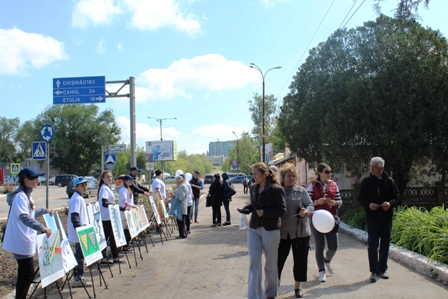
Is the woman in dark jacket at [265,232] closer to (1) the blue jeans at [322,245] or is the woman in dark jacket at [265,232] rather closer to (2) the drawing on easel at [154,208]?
(1) the blue jeans at [322,245]

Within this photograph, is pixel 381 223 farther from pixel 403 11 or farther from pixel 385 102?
→ pixel 385 102

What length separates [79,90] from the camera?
63.0 ft

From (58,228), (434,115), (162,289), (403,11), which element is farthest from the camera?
(434,115)

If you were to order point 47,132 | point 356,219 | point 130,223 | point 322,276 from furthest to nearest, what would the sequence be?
point 47,132 → point 356,219 → point 130,223 → point 322,276

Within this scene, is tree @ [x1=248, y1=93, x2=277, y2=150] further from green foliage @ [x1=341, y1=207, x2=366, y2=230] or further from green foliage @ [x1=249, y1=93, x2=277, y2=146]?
green foliage @ [x1=341, y1=207, x2=366, y2=230]

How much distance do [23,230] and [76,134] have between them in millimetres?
78420

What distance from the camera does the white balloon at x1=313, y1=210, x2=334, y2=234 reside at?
22.2 feet

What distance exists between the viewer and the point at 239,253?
995 cm

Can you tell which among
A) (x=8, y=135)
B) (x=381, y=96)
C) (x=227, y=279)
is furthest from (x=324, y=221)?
(x=8, y=135)

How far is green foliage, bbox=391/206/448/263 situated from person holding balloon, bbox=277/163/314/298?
9.14ft

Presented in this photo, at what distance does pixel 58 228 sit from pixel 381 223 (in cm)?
498

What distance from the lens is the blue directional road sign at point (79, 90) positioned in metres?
19.0

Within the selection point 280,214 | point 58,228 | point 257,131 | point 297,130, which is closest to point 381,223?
point 280,214

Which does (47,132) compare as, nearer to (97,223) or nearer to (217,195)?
(217,195)
